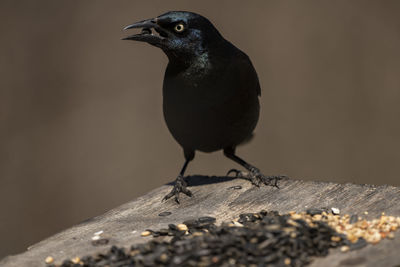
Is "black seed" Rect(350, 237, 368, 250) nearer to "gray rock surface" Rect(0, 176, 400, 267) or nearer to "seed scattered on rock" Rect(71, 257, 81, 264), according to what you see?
"gray rock surface" Rect(0, 176, 400, 267)

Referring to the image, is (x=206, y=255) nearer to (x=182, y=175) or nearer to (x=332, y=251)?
(x=332, y=251)

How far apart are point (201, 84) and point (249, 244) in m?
1.76

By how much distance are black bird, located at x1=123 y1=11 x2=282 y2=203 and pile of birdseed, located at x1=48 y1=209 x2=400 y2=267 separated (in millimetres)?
1009

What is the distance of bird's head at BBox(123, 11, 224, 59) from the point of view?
15.9ft

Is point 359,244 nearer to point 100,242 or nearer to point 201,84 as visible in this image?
point 100,242

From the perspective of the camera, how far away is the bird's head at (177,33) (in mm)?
4848

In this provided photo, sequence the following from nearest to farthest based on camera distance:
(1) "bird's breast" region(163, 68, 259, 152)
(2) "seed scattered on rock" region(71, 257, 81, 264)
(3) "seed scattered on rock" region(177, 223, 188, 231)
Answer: (2) "seed scattered on rock" region(71, 257, 81, 264) < (3) "seed scattered on rock" region(177, 223, 188, 231) < (1) "bird's breast" region(163, 68, 259, 152)

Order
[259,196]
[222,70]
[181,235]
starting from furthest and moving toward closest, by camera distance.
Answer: [222,70] < [259,196] < [181,235]

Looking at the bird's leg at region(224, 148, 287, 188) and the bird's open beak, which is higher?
the bird's open beak

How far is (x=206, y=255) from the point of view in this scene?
3389 millimetres

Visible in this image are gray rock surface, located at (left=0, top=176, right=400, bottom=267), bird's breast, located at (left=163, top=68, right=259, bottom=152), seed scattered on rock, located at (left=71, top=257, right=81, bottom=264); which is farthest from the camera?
bird's breast, located at (left=163, top=68, right=259, bottom=152)

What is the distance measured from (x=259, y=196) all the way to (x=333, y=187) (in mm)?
524

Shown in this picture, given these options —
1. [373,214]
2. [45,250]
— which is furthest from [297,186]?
[45,250]

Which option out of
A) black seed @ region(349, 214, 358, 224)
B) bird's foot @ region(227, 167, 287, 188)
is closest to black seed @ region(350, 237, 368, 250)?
black seed @ region(349, 214, 358, 224)
